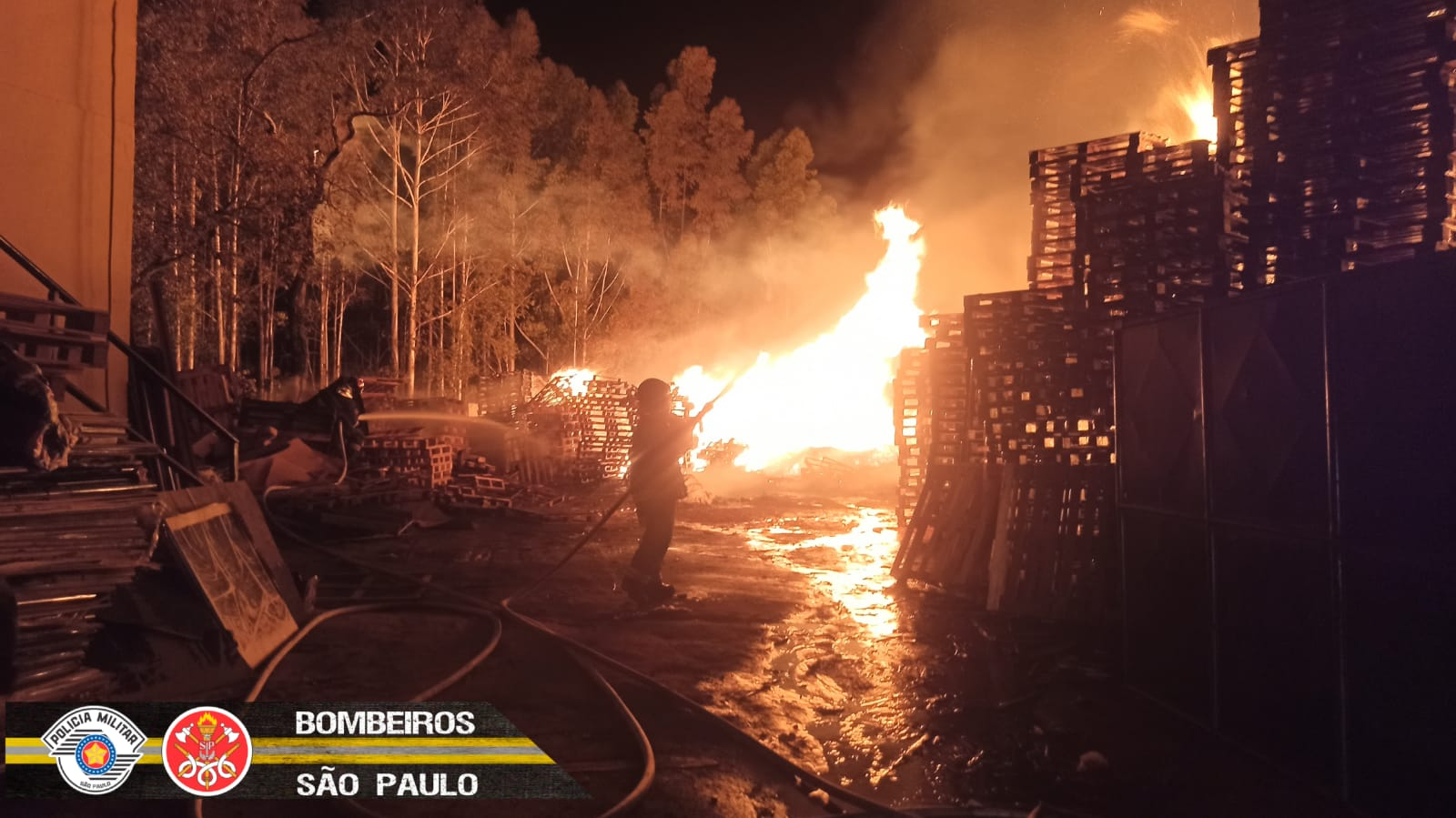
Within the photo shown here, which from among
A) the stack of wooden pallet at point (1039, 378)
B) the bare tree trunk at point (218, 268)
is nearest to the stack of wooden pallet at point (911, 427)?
the stack of wooden pallet at point (1039, 378)

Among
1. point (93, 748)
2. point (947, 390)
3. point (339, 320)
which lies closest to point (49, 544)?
point (93, 748)

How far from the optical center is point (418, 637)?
6824mm

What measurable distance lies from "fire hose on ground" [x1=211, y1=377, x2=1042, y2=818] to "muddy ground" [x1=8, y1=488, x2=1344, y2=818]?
0.08m

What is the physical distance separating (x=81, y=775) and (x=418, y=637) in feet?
9.41

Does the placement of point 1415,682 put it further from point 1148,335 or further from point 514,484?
point 514,484

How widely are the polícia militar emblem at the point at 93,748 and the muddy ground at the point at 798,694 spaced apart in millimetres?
644

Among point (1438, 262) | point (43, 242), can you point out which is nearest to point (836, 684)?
point (1438, 262)

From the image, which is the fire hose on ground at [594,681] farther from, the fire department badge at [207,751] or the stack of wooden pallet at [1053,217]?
the stack of wooden pallet at [1053,217]

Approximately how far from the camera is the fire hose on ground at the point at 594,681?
3.92 m

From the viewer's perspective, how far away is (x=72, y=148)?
8.11 m

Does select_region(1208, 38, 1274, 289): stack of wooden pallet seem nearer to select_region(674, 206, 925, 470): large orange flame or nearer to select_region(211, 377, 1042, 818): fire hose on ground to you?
select_region(211, 377, 1042, 818): fire hose on ground

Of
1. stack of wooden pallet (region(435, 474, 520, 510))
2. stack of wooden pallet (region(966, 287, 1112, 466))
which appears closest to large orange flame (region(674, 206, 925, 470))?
stack of wooden pallet (region(435, 474, 520, 510))

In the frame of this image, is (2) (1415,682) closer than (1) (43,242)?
Yes

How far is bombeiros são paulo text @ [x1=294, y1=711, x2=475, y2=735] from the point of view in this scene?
180 inches
